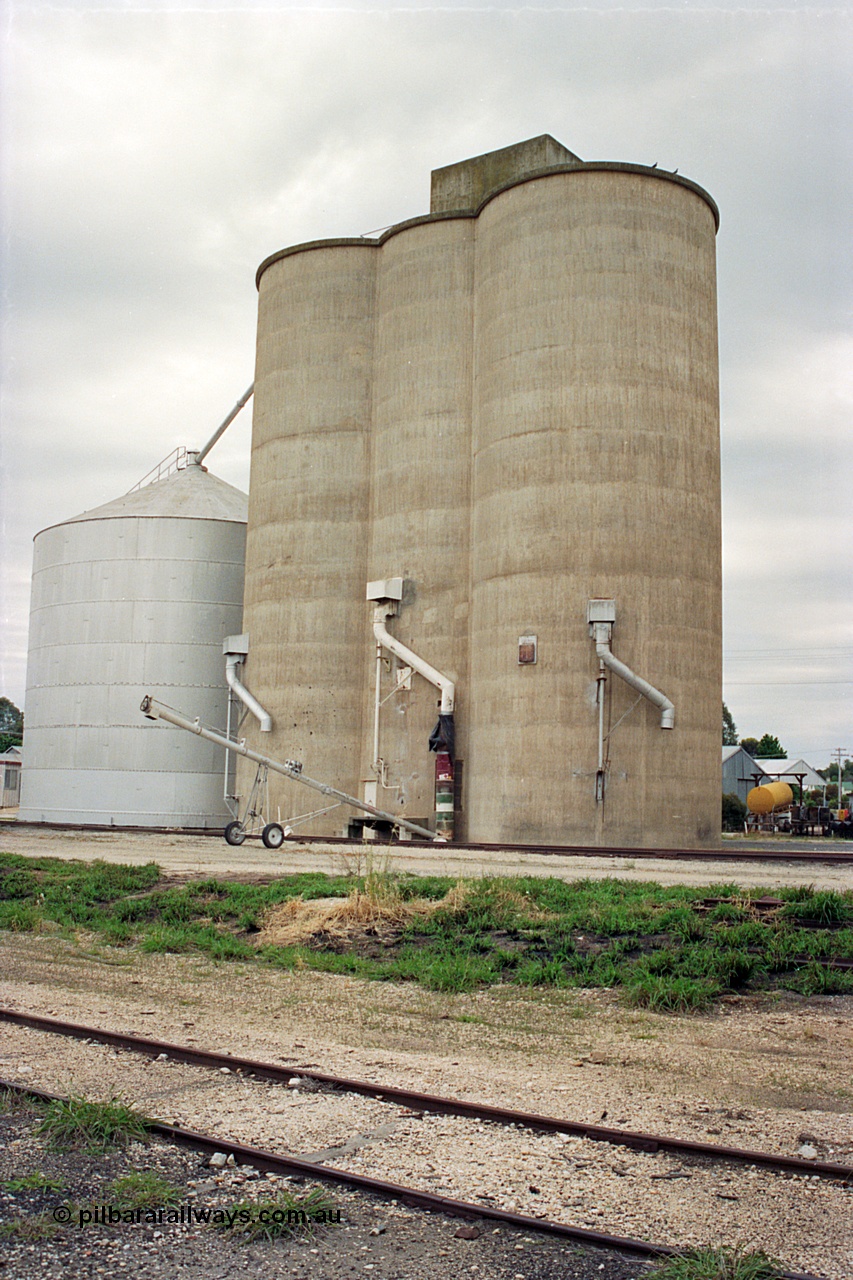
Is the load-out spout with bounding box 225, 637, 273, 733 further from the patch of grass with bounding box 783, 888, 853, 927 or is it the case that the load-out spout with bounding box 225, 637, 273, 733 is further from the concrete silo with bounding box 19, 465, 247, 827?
the patch of grass with bounding box 783, 888, 853, 927

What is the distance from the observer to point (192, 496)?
175ft

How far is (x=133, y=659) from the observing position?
50156 mm

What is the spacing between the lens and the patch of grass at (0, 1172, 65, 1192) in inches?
279

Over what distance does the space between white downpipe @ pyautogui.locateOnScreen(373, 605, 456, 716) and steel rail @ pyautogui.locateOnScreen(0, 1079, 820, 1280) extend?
30187 mm

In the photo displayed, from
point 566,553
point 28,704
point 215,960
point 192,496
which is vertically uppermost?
point 192,496

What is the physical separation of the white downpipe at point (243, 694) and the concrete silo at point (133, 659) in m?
5.03

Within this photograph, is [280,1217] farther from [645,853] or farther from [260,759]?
[260,759]

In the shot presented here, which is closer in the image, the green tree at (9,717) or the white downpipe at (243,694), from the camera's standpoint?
the white downpipe at (243,694)

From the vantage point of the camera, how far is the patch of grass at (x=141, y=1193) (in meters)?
6.88

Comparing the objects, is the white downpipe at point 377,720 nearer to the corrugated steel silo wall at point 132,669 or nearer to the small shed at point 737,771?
the corrugated steel silo wall at point 132,669

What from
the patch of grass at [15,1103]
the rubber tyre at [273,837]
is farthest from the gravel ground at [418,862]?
the patch of grass at [15,1103]

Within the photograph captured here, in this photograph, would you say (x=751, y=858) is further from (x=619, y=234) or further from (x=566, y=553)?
(x=619, y=234)

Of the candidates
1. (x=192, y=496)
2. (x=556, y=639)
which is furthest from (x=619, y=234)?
(x=192, y=496)

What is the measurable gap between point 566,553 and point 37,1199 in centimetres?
2947
